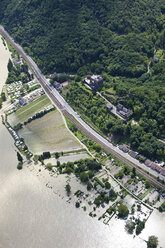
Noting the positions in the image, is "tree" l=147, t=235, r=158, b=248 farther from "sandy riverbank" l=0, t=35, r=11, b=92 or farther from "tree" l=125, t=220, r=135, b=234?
"sandy riverbank" l=0, t=35, r=11, b=92

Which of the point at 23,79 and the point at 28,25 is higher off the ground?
the point at 28,25

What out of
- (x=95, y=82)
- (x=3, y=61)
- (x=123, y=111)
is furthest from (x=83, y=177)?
(x=3, y=61)

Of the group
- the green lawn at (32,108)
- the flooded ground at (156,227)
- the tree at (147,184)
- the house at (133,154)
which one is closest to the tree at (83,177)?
the house at (133,154)

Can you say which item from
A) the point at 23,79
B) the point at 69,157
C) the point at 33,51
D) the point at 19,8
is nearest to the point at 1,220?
the point at 69,157

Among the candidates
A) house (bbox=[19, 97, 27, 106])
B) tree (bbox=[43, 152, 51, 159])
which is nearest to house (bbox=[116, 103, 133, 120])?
tree (bbox=[43, 152, 51, 159])

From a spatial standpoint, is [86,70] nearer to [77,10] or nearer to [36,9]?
[77,10]

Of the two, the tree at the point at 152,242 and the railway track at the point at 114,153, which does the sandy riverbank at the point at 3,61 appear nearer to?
the railway track at the point at 114,153

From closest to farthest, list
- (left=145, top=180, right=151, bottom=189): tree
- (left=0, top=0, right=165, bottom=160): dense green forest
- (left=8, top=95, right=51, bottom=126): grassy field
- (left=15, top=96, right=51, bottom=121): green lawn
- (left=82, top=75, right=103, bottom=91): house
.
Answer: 1. (left=145, top=180, right=151, bottom=189): tree
2. (left=0, top=0, right=165, bottom=160): dense green forest
3. (left=82, top=75, right=103, bottom=91): house
4. (left=8, top=95, right=51, bottom=126): grassy field
5. (left=15, top=96, right=51, bottom=121): green lawn
